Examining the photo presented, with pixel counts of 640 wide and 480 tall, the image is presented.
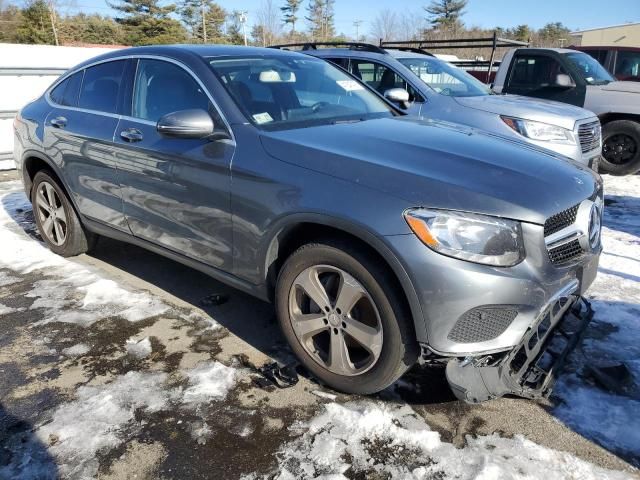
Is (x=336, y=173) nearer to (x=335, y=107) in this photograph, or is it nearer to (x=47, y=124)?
(x=335, y=107)

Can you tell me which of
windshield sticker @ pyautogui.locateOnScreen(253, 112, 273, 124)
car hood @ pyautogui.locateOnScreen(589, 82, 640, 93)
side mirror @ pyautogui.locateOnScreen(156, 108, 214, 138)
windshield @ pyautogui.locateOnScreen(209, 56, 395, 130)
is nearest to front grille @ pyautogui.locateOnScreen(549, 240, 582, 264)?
windshield @ pyautogui.locateOnScreen(209, 56, 395, 130)

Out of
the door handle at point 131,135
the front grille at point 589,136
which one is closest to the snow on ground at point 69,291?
the door handle at point 131,135

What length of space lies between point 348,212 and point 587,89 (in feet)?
24.3

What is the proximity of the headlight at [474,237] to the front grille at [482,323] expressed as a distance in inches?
8.0

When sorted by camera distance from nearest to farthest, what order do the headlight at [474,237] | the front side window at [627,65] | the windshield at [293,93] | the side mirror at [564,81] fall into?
the headlight at [474,237]
the windshield at [293,93]
the side mirror at [564,81]
the front side window at [627,65]

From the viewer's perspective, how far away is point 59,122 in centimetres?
413

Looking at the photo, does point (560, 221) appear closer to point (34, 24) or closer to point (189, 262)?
point (189, 262)

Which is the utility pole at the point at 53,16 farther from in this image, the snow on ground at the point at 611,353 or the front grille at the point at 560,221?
the front grille at the point at 560,221

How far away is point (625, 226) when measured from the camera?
5.56 meters

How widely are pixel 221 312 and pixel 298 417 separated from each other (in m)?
1.30

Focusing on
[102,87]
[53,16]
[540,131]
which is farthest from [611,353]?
[53,16]

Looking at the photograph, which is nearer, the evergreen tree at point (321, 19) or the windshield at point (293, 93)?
the windshield at point (293, 93)

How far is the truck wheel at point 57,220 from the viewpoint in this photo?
14.5 feet

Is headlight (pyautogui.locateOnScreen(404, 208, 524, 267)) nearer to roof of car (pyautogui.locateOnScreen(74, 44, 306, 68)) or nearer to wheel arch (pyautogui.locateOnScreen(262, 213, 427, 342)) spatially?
wheel arch (pyautogui.locateOnScreen(262, 213, 427, 342))
